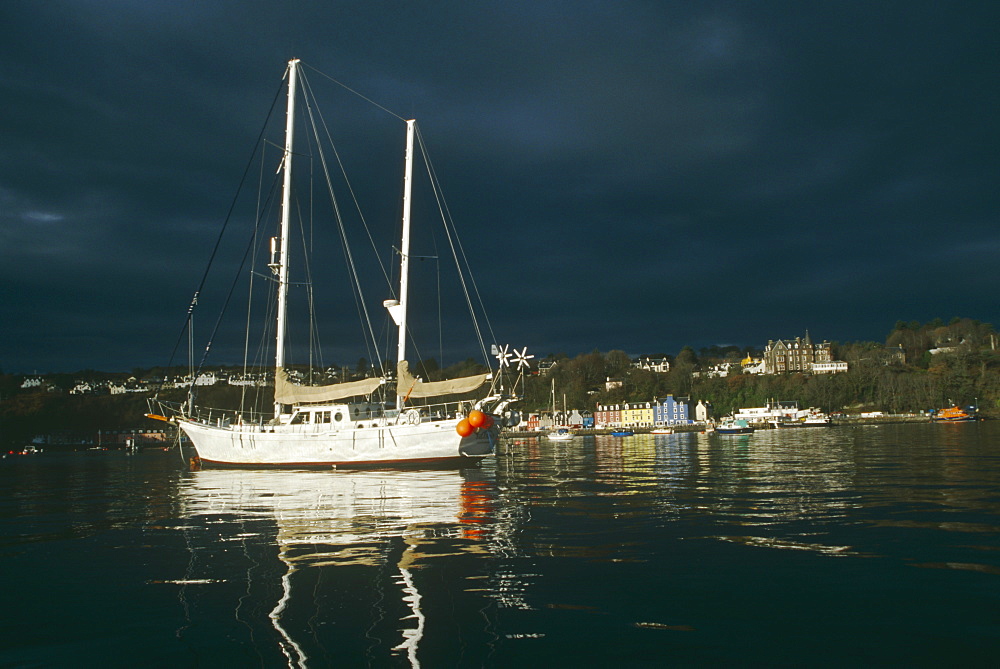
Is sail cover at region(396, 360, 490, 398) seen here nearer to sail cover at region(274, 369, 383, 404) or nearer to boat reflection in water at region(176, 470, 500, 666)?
sail cover at region(274, 369, 383, 404)

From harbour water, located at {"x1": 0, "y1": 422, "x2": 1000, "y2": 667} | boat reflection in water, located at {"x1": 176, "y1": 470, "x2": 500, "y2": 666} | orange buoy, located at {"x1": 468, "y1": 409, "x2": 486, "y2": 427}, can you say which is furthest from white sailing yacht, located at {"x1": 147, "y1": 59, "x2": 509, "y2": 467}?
harbour water, located at {"x1": 0, "y1": 422, "x2": 1000, "y2": 667}

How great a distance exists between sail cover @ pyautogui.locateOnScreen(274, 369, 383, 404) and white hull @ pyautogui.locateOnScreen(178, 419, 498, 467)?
5.27 ft

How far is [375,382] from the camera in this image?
117 feet

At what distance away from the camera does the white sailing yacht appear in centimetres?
3481

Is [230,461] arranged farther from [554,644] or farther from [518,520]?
[554,644]

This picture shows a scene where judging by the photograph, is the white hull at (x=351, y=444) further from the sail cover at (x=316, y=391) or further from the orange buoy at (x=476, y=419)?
the sail cover at (x=316, y=391)

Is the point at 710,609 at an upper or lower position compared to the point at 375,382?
lower

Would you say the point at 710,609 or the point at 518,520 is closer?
the point at 710,609

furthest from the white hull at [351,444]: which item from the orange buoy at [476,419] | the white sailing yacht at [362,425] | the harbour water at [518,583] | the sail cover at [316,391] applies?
the harbour water at [518,583]

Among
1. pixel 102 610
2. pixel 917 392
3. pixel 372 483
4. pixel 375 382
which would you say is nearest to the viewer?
pixel 102 610

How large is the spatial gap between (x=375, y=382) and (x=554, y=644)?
29.2 metres

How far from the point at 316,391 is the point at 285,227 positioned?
1169 centimetres

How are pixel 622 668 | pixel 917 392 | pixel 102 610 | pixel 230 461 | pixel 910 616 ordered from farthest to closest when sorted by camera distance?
pixel 917 392
pixel 230 461
pixel 102 610
pixel 910 616
pixel 622 668

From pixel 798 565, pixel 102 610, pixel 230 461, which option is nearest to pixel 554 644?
pixel 798 565
